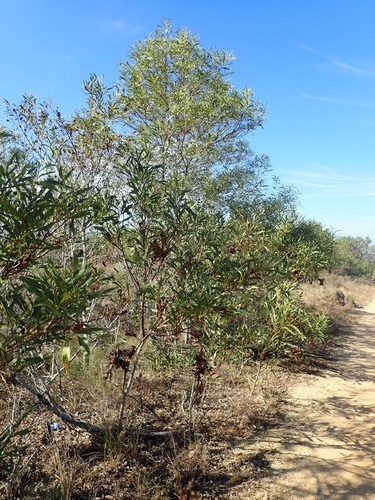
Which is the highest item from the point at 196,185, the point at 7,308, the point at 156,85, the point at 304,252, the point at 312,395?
the point at 156,85

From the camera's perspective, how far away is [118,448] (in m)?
4.14

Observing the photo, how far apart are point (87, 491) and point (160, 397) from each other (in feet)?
7.80

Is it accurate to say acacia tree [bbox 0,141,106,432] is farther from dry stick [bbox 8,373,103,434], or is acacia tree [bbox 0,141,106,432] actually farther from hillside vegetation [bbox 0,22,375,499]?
dry stick [bbox 8,373,103,434]

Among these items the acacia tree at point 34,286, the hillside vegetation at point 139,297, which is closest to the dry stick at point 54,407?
the hillside vegetation at point 139,297

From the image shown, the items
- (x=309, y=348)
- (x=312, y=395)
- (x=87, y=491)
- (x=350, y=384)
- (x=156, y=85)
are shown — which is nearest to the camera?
(x=87, y=491)

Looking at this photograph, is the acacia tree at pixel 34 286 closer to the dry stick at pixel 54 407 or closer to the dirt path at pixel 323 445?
the dry stick at pixel 54 407

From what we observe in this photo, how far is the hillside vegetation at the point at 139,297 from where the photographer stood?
2.19 metres

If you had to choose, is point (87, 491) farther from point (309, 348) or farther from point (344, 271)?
point (344, 271)

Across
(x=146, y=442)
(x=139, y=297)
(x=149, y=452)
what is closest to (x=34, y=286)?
(x=139, y=297)

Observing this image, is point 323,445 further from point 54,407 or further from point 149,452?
point 54,407

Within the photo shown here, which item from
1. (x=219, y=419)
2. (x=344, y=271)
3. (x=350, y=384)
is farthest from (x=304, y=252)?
(x=344, y=271)

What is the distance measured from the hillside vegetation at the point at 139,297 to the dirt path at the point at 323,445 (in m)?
0.40

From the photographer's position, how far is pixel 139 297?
4.04m

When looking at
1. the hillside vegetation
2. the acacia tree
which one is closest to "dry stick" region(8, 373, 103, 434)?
the hillside vegetation
